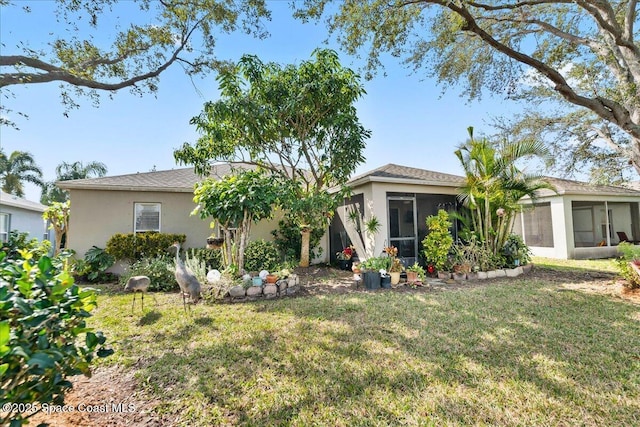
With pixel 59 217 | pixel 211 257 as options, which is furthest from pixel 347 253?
pixel 59 217

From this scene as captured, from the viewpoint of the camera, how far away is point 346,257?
9758 mm

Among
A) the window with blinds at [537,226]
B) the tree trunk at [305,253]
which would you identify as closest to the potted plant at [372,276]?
the tree trunk at [305,253]

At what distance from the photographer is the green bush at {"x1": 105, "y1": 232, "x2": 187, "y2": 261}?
8938 mm

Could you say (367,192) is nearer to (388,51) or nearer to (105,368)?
(388,51)

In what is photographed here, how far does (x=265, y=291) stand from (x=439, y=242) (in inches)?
214

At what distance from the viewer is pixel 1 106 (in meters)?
6.37

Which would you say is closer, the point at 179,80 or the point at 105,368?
the point at 105,368

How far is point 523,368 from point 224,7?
1074 cm

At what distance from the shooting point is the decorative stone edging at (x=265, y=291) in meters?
6.37

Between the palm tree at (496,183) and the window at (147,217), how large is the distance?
10684 millimetres

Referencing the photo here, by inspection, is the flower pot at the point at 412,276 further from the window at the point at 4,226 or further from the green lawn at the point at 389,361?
the window at the point at 4,226

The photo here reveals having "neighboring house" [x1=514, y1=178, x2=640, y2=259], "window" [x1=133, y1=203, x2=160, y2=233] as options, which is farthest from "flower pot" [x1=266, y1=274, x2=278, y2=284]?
"neighboring house" [x1=514, y1=178, x2=640, y2=259]

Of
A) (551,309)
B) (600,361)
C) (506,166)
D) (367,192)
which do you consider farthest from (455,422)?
(506,166)

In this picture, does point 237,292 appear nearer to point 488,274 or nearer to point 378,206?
point 378,206
